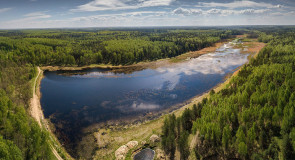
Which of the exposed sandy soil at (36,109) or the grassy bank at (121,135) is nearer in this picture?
the grassy bank at (121,135)

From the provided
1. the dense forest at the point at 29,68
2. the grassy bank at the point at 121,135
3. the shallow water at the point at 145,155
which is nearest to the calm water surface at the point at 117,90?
the grassy bank at the point at 121,135

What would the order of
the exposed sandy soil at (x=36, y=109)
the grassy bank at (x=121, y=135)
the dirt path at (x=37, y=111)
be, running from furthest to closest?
1. the exposed sandy soil at (x=36, y=109)
2. the dirt path at (x=37, y=111)
3. the grassy bank at (x=121, y=135)

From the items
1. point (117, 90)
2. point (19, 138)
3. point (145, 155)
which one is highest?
point (19, 138)

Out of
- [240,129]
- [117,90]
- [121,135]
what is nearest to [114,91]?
[117,90]

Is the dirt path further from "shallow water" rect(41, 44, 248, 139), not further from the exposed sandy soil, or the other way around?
"shallow water" rect(41, 44, 248, 139)

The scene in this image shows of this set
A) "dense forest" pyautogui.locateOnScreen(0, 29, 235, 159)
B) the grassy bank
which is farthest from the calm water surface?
"dense forest" pyautogui.locateOnScreen(0, 29, 235, 159)

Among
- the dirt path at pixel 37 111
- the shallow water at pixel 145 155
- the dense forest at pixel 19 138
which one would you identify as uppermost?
the dense forest at pixel 19 138

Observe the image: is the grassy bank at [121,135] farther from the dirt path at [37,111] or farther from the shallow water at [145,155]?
the dirt path at [37,111]

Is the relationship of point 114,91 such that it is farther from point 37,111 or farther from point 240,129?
point 240,129

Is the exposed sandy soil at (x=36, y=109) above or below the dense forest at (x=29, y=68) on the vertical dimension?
below
